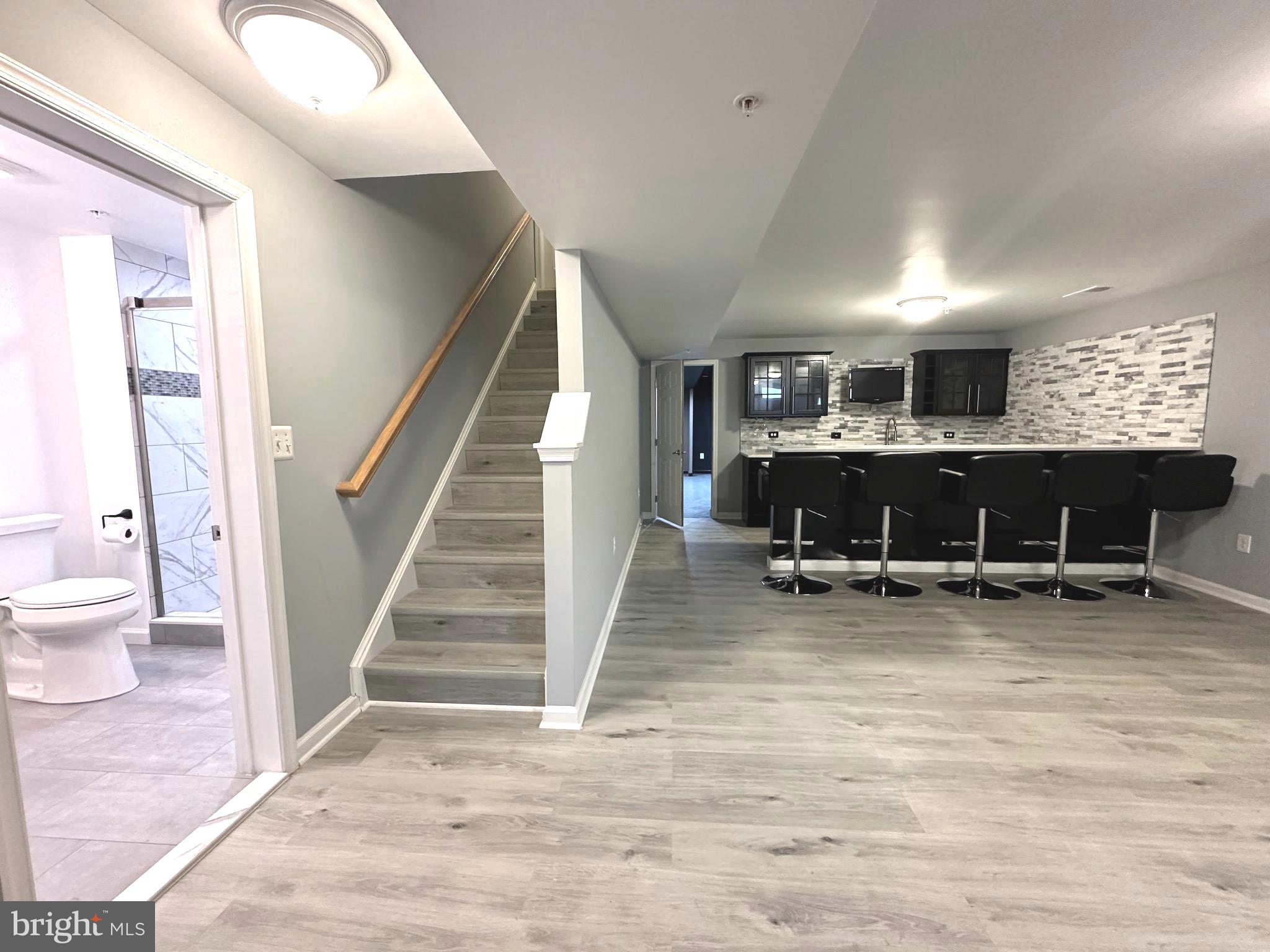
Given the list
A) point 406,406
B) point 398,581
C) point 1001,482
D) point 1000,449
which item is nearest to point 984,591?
point 1001,482

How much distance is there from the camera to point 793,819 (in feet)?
5.32

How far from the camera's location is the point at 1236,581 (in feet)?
11.6

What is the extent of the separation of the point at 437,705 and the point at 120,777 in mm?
1073

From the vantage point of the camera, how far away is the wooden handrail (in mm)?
2119

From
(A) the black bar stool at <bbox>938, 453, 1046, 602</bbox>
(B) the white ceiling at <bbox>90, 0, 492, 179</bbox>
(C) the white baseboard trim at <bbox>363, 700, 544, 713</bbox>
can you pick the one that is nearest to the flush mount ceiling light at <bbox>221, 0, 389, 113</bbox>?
(B) the white ceiling at <bbox>90, 0, 492, 179</bbox>

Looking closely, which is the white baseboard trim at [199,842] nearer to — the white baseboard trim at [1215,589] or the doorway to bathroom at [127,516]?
the doorway to bathroom at [127,516]

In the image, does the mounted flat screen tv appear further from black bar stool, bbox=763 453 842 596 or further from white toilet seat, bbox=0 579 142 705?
white toilet seat, bbox=0 579 142 705

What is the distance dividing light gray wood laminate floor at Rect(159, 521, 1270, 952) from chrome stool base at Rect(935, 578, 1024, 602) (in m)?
0.91

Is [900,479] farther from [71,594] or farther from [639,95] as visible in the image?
[71,594]

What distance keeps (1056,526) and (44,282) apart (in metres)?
6.92

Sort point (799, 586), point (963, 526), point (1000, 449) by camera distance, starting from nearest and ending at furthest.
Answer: point (799, 586) < point (963, 526) < point (1000, 449)

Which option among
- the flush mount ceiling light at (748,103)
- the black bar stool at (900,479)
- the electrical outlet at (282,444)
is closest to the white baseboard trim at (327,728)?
the electrical outlet at (282,444)

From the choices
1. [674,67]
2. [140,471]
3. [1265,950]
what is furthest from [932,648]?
[140,471]

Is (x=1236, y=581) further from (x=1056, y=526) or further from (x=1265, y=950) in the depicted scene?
(x=1265, y=950)
